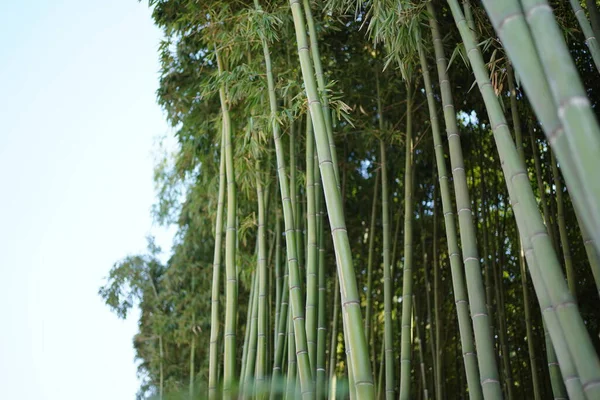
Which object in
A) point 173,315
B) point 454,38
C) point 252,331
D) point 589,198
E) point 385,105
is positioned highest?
point 385,105

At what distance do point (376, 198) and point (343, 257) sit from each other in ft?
10.9

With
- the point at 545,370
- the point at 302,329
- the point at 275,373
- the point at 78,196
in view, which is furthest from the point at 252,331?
the point at 78,196

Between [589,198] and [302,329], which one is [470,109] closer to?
[302,329]

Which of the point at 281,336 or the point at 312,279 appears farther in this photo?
the point at 281,336

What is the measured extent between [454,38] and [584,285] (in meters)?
2.41

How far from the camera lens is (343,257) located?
108 inches

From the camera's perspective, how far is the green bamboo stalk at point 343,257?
8.44 ft

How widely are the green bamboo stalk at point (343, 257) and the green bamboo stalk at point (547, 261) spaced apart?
75 cm

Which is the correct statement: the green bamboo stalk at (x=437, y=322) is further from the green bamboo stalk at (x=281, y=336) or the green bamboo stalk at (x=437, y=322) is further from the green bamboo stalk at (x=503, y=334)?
the green bamboo stalk at (x=281, y=336)

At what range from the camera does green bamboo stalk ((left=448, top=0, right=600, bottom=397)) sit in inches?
70.9

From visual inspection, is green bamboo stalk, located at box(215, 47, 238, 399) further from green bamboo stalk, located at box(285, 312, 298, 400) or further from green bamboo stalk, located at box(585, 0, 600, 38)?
green bamboo stalk, located at box(585, 0, 600, 38)

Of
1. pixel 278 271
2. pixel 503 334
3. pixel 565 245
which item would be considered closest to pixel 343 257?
pixel 565 245

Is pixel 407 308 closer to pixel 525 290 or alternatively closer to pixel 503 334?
pixel 525 290

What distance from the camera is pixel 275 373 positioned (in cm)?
446
